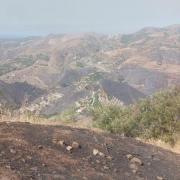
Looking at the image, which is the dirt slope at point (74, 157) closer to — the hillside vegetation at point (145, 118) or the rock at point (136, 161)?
the rock at point (136, 161)

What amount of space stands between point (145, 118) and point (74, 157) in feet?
43.2

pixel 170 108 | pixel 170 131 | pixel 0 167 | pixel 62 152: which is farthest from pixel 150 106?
pixel 0 167

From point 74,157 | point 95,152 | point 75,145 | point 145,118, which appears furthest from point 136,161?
point 145,118

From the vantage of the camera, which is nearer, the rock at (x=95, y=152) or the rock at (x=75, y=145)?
the rock at (x=95, y=152)

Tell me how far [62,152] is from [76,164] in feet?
1.89

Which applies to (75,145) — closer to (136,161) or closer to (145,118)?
(136,161)

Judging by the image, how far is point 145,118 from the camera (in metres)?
22.7

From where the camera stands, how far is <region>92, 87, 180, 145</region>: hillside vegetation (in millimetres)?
20359

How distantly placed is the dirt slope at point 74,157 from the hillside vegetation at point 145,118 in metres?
7.12

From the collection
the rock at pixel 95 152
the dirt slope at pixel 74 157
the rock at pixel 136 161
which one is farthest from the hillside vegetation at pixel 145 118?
the rock at pixel 95 152

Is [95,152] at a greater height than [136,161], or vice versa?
[95,152]

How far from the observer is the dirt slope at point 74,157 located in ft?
28.6

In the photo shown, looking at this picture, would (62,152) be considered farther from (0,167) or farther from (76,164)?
(0,167)

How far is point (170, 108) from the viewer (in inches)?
891
